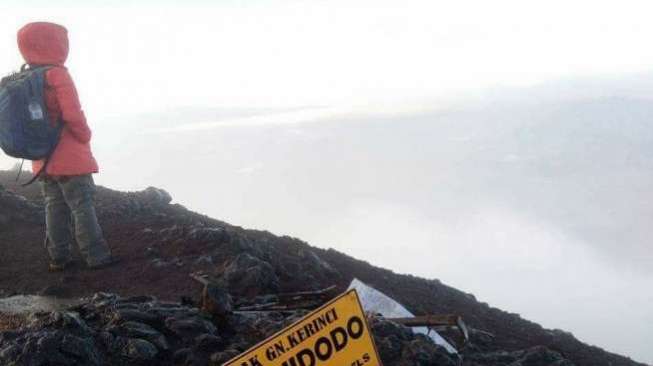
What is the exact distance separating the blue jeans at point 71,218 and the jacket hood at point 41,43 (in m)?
1.82

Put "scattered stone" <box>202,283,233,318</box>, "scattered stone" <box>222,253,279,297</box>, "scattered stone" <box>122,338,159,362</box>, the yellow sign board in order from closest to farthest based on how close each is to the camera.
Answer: the yellow sign board → "scattered stone" <box>122,338,159,362</box> → "scattered stone" <box>202,283,233,318</box> → "scattered stone" <box>222,253,279,297</box>

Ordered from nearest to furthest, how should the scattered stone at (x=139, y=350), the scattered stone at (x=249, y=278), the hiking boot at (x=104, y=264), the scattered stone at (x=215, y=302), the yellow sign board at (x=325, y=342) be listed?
the yellow sign board at (x=325, y=342) → the scattered stone at (x=139, y=350) → the scattered stone at (x=215, y=302) → the scattered stone at (x=249, y=278) → the hiking boot at (x=104, y=264)

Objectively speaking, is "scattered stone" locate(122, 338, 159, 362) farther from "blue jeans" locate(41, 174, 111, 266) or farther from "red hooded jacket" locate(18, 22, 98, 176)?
"red hooded jacket" locate(18, 22, 98, 176)

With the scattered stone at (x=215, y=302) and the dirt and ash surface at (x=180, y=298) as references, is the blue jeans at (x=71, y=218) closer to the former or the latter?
the dirt and ash surface at (x=180, y=298)

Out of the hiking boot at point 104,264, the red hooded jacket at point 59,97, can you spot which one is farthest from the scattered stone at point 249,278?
the red hooded jacket at point 59,97

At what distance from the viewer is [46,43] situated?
348 inches

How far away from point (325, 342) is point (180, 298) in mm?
4748

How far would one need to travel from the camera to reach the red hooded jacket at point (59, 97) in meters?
8.66

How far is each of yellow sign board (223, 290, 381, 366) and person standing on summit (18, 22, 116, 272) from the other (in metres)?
6.40

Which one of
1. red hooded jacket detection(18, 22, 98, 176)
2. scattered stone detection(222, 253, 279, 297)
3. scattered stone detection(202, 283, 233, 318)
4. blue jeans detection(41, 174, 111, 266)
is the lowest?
scattered stone detection(222, 253, 279, 297)

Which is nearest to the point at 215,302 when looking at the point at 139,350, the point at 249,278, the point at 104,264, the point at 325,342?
the point at 139,350

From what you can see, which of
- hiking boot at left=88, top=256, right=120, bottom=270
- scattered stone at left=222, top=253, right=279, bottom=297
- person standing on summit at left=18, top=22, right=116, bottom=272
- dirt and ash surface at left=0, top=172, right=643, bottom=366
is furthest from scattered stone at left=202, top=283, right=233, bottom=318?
hiking boot at left=88, top=256, right=120, bottom=270

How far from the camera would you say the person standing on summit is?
343 inches

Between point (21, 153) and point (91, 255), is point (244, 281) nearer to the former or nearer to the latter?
point (91, 255)
